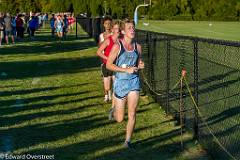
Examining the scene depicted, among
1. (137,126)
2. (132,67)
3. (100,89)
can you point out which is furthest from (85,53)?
(132,67)

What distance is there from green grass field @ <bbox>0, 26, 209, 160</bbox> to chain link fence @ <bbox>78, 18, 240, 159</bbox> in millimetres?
285

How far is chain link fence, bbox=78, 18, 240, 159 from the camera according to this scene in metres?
9.40

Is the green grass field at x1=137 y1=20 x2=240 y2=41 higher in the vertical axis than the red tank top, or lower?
lower

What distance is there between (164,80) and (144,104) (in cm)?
69

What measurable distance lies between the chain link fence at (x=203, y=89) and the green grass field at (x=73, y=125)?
11.2 inches

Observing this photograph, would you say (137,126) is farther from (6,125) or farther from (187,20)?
(187,20)

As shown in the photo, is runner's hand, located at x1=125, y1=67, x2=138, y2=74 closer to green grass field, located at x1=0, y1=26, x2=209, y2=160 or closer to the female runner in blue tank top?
the female runner in blue tank top

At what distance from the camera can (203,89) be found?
35.6ft

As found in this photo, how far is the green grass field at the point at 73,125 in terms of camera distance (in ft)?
30.0

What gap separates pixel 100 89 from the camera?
16.3 meters

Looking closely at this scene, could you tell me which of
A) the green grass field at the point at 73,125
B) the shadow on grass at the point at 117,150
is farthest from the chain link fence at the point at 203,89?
the shadow on grass at the point at 117,150

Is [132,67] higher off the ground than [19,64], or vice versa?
[132,67]

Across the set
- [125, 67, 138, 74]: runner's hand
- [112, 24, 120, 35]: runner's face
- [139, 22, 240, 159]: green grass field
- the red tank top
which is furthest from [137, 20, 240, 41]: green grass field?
[125, 67, 138, 74]: runner's hand

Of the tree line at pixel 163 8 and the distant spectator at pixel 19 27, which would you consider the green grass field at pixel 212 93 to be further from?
the tree line at pixel 163 8
